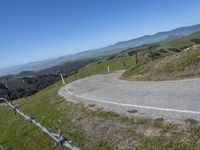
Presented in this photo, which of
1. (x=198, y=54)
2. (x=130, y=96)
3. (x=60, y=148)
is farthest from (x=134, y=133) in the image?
(x=198, y=54)

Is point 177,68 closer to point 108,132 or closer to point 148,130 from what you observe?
point 108,132

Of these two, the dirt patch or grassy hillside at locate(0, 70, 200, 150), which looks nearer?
grassy hillside at locate(0, 70, 200, 150)

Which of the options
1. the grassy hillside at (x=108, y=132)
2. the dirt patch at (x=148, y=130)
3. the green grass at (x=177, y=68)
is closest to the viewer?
the grassy hillside at (x=108, y=132)

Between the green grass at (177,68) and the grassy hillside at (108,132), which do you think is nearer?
the grassy hillside at (108,132)

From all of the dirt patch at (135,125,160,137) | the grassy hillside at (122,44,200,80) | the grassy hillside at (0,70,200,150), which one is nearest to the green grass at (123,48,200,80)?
the grassy hillside at (122,44,200,80)

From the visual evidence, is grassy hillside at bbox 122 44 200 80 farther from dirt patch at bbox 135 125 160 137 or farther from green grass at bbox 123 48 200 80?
dirt patch at bbox 135 125 160 137

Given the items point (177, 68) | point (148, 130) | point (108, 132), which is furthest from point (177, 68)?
point (148, 130)

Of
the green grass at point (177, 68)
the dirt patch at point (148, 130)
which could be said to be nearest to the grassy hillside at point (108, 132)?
the dirt patch at point (148, 130)

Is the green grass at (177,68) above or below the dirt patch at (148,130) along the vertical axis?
below

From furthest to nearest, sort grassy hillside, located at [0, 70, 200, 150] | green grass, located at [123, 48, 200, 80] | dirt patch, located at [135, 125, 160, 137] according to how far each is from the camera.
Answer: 1. green grass, located at [123, 48, 200, 80]
2. dirt patch, located at [135, 125, 160, 137]
3. grassy hillside, located at [0, 70, 200, 150]

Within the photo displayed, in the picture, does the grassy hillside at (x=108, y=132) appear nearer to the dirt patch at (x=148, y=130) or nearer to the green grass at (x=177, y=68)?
the dirt patch at (x=148, y=130)

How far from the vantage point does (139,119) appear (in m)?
10.0

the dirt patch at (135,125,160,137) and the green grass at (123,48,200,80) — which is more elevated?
the dirt patch at (135,125,160,137)

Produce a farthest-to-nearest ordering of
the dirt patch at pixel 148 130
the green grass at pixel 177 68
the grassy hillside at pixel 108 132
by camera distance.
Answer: the green grass at pixel 177 68 → the dirt patch at pixel 148 130 → the grassy hillside at pixel 108 132
